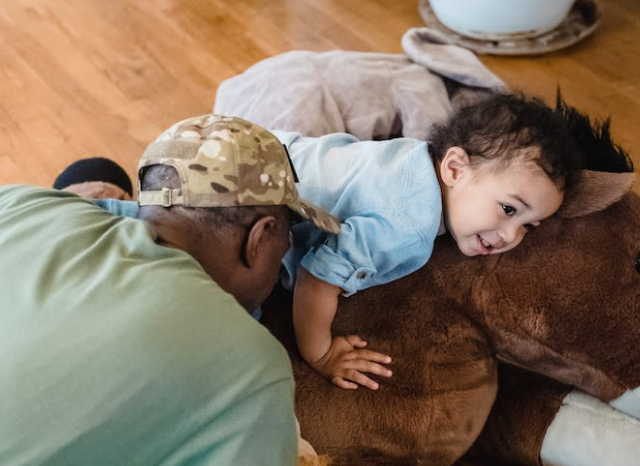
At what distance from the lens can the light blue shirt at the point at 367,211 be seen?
862 mm

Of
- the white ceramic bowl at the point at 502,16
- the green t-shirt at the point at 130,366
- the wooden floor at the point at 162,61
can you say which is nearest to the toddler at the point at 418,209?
the green t-shirt at the point at 130,366

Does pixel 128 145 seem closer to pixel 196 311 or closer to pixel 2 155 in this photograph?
pixel 2 155

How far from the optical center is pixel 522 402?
96cm

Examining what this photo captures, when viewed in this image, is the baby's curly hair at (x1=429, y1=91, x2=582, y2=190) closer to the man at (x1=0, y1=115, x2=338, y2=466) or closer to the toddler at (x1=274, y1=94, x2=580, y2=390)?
the toddler at (x1=274, y1=94, x2=580, y2=390)

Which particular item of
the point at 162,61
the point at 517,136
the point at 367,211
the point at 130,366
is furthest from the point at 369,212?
the point at 162,61

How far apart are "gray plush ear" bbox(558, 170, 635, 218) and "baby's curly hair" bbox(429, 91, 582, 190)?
0.06ft

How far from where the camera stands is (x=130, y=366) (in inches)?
21.2

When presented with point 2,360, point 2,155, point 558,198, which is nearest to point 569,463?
point 558,198

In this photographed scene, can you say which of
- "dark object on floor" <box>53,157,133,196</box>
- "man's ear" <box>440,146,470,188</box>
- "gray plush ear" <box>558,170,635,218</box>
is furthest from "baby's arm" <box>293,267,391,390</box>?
"dark object on floor" <box>53,157,133,196</box>

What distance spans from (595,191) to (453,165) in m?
0.20

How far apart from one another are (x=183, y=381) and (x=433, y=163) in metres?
0.55

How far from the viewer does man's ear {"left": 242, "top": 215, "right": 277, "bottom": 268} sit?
73 centimetres

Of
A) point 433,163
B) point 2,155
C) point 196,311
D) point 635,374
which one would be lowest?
point 2,155

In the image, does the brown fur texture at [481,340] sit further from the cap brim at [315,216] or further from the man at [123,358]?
the man at [123,358]
